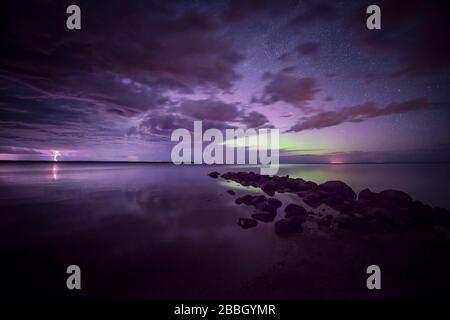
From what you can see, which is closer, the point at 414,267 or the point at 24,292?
the point at 24,292

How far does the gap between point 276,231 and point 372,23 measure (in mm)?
8558

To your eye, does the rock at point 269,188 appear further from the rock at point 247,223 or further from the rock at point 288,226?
the rock at point 288,226

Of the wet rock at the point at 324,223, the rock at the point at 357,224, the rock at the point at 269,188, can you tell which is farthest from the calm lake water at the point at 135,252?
the rock at the point at 269,188

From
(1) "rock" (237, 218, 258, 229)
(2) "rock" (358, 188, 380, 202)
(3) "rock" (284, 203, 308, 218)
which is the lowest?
(1) "rock" (237, 218, 258, 229)

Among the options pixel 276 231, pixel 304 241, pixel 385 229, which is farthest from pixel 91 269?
pixel 385 229

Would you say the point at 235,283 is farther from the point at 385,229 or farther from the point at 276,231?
the point at 385,229

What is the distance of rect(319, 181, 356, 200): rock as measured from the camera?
11949 mm

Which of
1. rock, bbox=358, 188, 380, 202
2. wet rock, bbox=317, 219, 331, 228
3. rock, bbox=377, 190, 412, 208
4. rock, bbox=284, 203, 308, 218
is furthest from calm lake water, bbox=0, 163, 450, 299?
rock, bbox=358, 188, 380, 202

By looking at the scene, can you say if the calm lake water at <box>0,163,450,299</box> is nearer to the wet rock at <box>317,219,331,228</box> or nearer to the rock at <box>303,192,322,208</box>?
the wet rock at <box>317,219,331,228</box>

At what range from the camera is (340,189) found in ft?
40.9

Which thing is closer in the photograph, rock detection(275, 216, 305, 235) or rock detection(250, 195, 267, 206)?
rock detection(275, 216, 305, 235)

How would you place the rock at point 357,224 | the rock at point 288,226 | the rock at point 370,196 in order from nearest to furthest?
1. the rock at point 288,226
2. the rock at point 357,224
3. the rock at point 370,196

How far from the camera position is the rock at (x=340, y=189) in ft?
39.2
